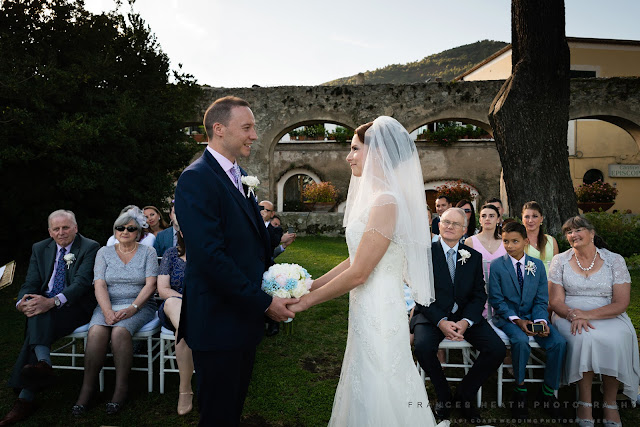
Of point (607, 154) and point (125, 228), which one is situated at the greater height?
point (607, 154)

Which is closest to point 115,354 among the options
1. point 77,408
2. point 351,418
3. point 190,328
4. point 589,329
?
point 77,408

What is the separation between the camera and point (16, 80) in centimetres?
677

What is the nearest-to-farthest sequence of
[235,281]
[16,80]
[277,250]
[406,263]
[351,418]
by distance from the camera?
[235,281]
[351,418]
[406,263]
[277,250]
[16,80]

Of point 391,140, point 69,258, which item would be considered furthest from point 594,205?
point 69,258

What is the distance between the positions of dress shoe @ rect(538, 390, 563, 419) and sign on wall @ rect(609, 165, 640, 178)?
19.0 meters

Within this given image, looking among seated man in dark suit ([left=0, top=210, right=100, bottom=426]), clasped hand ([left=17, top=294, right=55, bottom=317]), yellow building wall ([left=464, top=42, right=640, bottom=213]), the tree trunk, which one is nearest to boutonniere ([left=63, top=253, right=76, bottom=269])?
seated man in dark suit ([left=0, top=210, right=100, bottom=426])

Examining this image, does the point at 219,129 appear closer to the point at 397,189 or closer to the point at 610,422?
the point at 397,189

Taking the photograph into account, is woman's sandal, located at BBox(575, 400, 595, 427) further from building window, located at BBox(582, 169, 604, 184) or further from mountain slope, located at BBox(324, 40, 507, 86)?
mountain slope, located at BBox(324, 40, 507, 86)

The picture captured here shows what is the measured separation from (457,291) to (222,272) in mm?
2522

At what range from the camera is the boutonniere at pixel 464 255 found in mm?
3734

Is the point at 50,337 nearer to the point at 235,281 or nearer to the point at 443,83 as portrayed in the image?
the point at 235,281

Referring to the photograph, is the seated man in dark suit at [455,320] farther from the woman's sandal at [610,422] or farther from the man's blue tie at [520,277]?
the woman's sandal at [610,422]

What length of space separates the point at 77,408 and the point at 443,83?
13.3m

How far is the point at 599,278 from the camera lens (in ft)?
12.0
